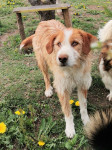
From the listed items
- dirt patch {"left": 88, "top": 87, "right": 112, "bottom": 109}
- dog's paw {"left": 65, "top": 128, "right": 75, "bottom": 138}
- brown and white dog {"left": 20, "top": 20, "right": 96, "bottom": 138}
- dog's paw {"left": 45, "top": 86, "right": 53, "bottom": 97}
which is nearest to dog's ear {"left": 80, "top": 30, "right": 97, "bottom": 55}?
brown and white dog {"left": 20, "top": 20, "right": 96, "bottom": 138}

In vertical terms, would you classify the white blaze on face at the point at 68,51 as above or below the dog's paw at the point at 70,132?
above

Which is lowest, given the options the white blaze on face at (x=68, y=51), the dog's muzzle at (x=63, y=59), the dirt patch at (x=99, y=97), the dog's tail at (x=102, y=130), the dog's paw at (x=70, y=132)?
the dog's paw at (x=70, y=132)

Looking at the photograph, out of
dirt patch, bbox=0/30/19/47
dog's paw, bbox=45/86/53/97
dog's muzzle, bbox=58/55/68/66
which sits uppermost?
dirt patch, bbox=0/30/19/47

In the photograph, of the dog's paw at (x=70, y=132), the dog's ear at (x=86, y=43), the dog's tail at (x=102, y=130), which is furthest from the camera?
the dog's paw at (x=70, y=132)

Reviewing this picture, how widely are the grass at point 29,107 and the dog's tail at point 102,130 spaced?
2.02ft

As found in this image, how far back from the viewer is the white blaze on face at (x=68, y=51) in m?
1.91

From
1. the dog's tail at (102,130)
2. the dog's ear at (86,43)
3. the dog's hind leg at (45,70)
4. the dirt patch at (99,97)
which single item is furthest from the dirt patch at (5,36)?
the dog's tail at (102,130)

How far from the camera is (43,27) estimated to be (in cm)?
313

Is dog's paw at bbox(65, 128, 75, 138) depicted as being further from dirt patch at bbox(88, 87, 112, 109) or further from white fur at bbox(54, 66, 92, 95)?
dirt patch at bbox(88, 87, 112, 109)

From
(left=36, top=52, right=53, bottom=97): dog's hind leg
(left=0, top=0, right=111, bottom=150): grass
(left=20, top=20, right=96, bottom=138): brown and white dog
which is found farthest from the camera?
(left=36, top=52, right=53, bottom=97): dog's hind leg

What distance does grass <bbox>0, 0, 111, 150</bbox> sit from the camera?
7.47ft

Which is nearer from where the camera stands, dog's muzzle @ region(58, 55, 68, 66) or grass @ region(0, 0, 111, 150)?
dog's muzzle @ region(58, 55, 68, 66)

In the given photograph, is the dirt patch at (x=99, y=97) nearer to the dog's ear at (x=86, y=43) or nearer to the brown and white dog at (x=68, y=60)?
the brown and white dog at (x=68, y=60)

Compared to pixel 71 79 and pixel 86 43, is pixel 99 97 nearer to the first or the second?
pixel 71 79
